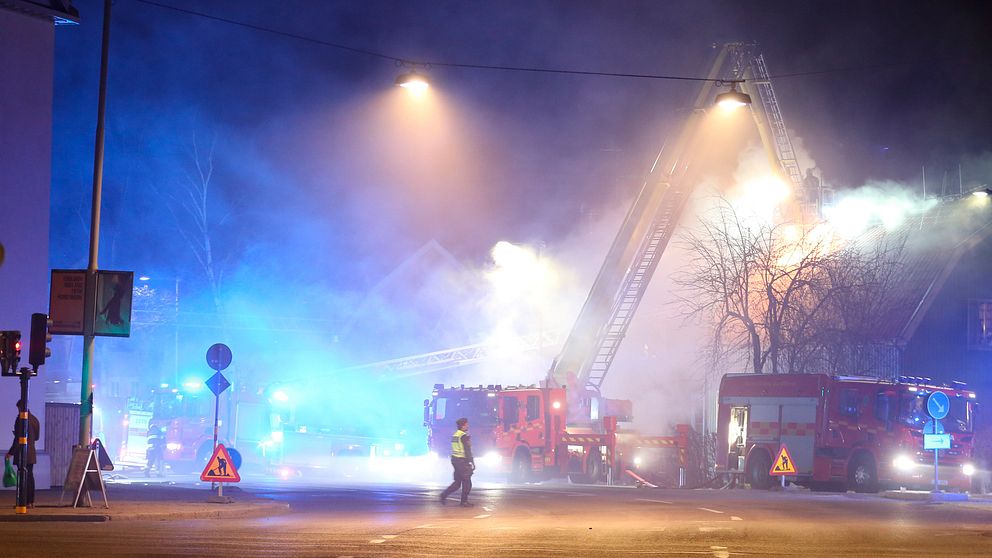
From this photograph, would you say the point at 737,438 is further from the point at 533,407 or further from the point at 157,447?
the point at 157,447

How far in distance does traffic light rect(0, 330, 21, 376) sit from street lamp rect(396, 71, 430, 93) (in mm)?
7761

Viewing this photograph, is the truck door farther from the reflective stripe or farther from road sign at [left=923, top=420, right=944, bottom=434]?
the reflective stripe

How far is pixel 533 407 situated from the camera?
103 feet

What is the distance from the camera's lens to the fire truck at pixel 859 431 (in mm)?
26656

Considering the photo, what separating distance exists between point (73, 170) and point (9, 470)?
3217 centimetres

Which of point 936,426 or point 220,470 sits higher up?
point 936,426

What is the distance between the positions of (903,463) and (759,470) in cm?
404

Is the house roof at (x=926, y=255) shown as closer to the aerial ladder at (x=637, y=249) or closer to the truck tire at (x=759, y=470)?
the aerial ladder at (x=637, y=249)

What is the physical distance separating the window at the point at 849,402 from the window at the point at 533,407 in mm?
8258

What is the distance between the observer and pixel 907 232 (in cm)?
4053

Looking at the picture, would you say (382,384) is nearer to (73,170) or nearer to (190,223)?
(190,223)

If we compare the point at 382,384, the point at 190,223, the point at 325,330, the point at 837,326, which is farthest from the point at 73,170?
the point at 837,326

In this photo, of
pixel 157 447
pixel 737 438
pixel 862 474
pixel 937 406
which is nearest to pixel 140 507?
pixel 937 406

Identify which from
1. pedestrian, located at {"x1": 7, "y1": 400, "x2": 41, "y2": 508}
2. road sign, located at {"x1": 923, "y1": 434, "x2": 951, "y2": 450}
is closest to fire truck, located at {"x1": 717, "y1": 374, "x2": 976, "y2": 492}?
road sign, located at {"x1": 923, "y1": 434, "x2": 951, "y2": 450}
